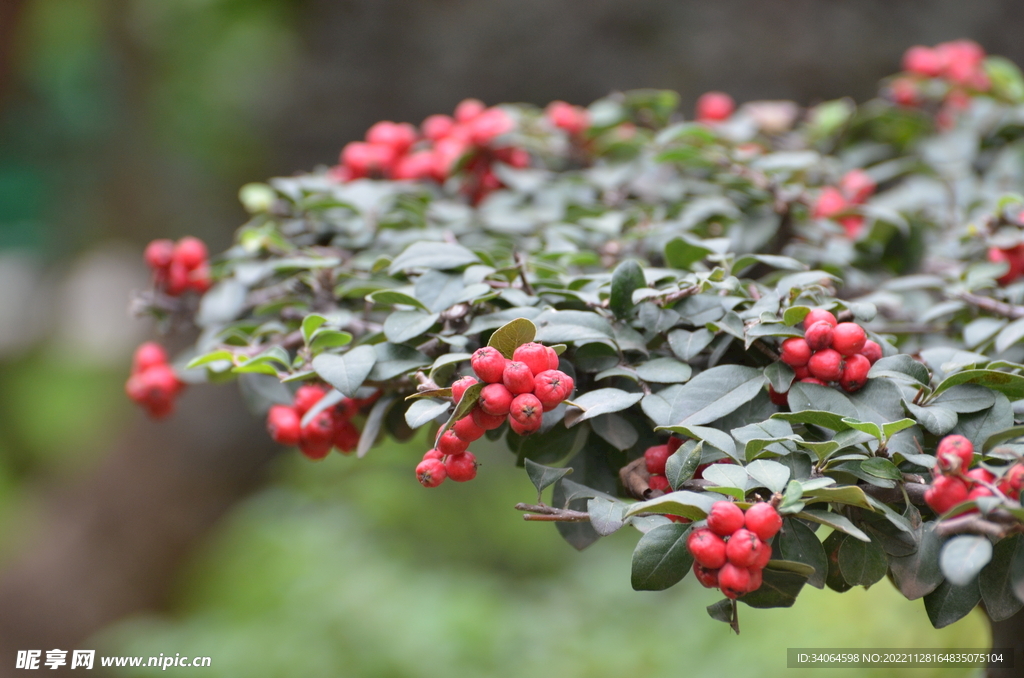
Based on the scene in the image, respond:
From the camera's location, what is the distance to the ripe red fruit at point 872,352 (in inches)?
26.6

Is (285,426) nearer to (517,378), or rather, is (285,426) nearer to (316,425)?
(316,425)

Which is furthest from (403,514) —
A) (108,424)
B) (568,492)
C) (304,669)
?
(568,492)

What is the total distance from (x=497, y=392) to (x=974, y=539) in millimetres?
340

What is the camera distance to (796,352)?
0.65 meters

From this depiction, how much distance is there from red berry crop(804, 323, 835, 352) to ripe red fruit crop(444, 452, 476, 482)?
12.3 inches

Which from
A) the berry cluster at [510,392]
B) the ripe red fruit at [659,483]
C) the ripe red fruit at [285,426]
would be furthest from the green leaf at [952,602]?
the ripe red fruit at [285,426]

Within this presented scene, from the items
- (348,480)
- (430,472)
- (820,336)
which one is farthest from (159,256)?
(348,480)

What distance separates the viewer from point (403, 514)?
8.38ft

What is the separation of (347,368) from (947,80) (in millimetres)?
1425

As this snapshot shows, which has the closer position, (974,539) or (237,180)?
(974,539)

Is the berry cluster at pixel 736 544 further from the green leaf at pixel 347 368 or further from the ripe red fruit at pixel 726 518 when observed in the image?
the green leaf at pixel 347 368

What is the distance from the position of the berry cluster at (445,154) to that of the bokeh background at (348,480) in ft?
3.82

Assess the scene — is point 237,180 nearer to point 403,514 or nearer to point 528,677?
point 403,514

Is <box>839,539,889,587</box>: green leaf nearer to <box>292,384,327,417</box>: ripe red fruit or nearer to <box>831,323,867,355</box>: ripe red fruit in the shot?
<box>831,323,867,355</box>: ripe red fruit
